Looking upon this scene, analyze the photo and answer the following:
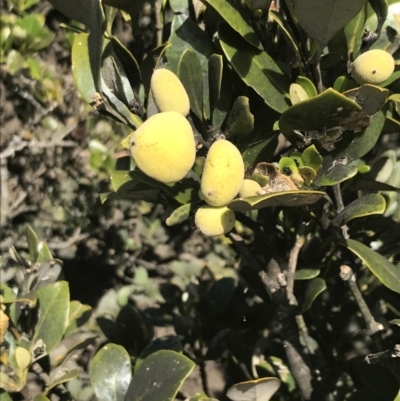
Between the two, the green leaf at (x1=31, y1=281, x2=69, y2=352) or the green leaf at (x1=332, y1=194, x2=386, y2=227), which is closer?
the green leaf at (x1=332, y1=194, x2=386, y2=227)

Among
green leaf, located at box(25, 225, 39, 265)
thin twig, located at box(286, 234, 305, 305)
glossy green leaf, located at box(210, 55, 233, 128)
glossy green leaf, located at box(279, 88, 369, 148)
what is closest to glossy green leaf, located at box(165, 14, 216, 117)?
glossy green leaf, located at box(210, 55, 233, 128)

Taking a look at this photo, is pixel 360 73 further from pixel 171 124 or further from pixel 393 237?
pixel 393 237

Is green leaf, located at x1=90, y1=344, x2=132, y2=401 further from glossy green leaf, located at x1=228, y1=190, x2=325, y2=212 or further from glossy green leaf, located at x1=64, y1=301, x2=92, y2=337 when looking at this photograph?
glossy green leaf, located at x1=228, y1=190, x2=325, y2=212

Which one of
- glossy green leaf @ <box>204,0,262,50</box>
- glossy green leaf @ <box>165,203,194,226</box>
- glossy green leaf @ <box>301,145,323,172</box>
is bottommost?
glossy green leaf @ <box>165,203,194,226</box>

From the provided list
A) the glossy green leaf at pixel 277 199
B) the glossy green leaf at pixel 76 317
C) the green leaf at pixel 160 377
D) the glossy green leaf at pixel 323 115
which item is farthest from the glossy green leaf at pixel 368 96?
the glossy green leaf at pixel 76 317

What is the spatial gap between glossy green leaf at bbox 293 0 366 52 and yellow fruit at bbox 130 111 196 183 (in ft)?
0.51

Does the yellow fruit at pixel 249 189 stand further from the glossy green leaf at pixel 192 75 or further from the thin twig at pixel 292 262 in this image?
the thin twig at pixel 292 262

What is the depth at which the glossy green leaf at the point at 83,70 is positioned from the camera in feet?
1.97

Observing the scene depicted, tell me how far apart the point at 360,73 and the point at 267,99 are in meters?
0.11

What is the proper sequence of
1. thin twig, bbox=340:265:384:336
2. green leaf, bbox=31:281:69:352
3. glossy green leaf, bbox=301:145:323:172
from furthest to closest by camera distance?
green leaf, bbox=31:281:69:352
thin twig, bbox=340:265:384:336
glossy green leaf, bbox=301:145:323:172

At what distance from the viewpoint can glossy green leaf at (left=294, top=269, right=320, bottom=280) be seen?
2.36 ft

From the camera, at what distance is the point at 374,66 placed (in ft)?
1.62

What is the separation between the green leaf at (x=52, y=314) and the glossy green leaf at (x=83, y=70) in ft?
1.07

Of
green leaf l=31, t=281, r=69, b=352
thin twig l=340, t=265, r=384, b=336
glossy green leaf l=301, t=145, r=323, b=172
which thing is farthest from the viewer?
green leaf l=31, t=281, r=69, b=352
